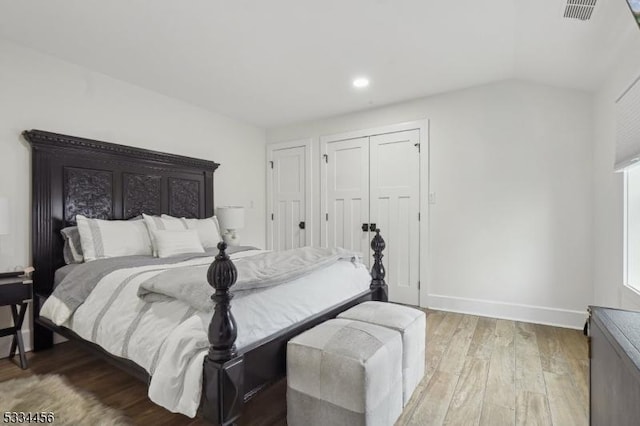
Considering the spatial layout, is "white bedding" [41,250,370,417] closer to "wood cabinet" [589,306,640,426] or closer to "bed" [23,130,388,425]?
"bed" [23,130,388,425]

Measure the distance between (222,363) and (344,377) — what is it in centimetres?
56

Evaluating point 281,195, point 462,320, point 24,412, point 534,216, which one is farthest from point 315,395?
point 281,195

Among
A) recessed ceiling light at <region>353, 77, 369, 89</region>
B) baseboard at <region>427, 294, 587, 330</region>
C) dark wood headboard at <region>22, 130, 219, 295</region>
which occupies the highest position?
recessed ceiling light at <region>353, 77, 369, 89</region>

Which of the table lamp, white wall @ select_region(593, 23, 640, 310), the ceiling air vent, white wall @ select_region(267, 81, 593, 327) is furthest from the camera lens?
the table lamp

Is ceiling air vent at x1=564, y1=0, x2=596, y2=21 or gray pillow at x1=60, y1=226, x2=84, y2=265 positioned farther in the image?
gray pillow at x1=60, y1=226, x2=84, y2=265

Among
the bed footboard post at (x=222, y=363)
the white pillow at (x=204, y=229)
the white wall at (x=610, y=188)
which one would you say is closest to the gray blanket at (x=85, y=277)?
the white pillow at (x=204, y=229)

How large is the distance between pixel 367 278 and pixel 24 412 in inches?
92.4

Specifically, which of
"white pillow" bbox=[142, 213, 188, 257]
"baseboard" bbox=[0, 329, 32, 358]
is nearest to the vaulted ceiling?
"white pillow" bbox=[142, 213, 188, 257]

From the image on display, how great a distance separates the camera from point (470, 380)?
83.5 inches

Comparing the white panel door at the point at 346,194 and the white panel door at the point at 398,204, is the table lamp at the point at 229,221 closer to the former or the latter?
the white panel door at the point at 346,194

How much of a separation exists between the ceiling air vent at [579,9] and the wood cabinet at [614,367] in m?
1.81

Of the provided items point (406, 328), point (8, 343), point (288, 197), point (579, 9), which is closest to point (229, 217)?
point (288, 197)

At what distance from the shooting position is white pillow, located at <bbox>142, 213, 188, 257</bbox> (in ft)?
9.48

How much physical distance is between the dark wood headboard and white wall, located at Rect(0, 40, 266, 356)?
0.39ft
